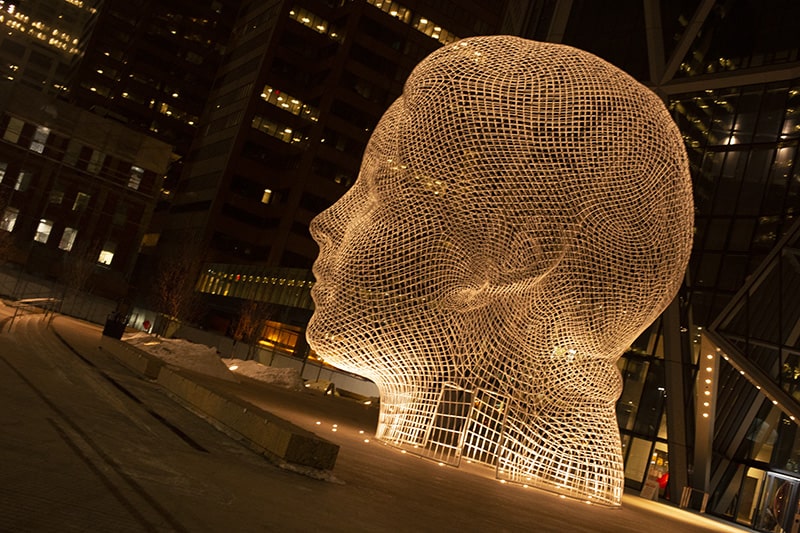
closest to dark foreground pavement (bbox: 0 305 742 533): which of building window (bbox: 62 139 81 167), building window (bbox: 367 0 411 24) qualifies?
building window (bbox: 62 139 81 167)

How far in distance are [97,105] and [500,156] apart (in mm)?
73247

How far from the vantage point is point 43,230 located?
47062 millimetres

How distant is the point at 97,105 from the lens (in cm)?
7731

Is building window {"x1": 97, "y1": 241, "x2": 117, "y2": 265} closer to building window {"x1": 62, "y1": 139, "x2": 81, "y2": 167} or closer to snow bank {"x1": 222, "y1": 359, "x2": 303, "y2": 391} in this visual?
building window {"x1": 62, "y1": 139, "x2": 81, "y2": 167}

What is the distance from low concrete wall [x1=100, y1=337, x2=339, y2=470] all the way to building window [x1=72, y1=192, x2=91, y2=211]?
39.1 metres

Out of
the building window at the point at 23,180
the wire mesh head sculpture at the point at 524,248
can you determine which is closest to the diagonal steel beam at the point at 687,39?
the wire mesh head sculpture at the point at 524,248

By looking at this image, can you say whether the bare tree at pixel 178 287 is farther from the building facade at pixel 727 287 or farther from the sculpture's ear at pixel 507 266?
the sculpture's ear at pixel 507 266

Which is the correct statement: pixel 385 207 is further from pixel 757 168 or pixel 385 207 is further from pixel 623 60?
pixel 623 60

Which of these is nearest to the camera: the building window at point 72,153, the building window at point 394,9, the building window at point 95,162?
the building window at point 72,153

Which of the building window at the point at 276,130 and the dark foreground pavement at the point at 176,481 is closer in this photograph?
the dark foreground pavement at the point at 176,481

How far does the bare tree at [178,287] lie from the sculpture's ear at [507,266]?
103 feet

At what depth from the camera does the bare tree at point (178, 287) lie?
46.5 metres

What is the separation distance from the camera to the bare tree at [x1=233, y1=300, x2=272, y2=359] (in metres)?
43.2

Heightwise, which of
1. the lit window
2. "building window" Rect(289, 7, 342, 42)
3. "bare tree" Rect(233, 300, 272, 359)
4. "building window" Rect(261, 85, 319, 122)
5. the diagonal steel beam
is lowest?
"bare tree" Rect(233, 300, 272, 359)
